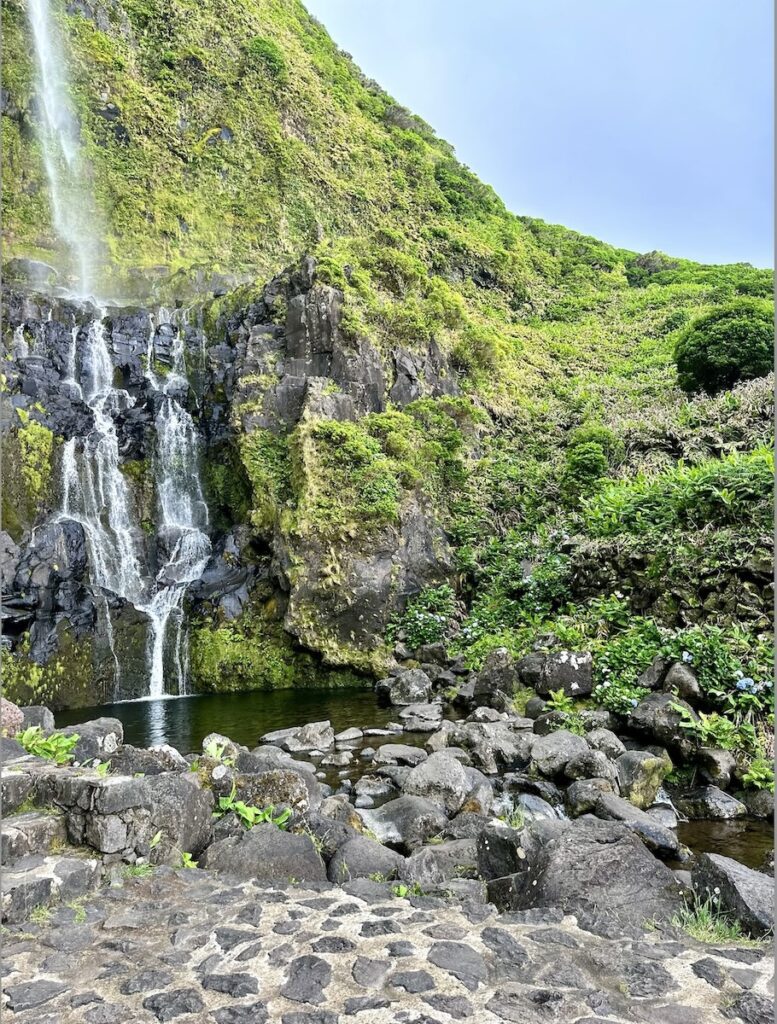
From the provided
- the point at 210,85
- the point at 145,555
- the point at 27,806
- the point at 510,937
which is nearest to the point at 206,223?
the point at 210,85

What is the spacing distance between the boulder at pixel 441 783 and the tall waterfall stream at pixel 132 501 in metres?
12.8

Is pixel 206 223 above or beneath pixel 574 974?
above

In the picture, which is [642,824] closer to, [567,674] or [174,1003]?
[174,1003]

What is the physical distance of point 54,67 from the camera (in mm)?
34344

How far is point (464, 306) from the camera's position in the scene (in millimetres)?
33969

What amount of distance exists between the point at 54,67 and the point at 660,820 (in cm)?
4603

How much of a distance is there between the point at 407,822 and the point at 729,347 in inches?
784

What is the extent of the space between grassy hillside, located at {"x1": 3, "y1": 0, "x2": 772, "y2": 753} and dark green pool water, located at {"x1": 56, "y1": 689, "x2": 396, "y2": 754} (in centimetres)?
346

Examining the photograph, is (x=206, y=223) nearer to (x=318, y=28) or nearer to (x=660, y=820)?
(x=318, y=28)

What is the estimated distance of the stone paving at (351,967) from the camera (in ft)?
9.75

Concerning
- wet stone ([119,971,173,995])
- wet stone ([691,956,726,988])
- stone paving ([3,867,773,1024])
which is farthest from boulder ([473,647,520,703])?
wet stone ([119,971,173,995])

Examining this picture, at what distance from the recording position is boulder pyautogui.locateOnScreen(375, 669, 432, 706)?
14086 millimetres

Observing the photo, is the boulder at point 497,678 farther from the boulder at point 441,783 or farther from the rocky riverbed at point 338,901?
the rocky riverbed at point 338,901

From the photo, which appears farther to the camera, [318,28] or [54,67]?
[318,28]
